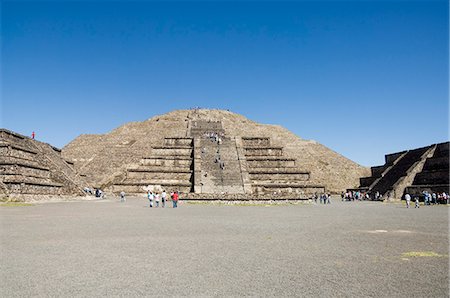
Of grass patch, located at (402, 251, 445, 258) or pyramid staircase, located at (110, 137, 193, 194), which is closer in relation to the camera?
grass patch, located at (402, 251, 445, 258)

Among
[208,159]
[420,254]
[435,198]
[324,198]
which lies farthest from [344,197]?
[420,254]

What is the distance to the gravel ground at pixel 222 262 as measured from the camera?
464 centimetres

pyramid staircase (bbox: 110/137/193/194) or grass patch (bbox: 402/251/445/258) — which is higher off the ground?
pyramid staircase (bbox: 110/137/193/194)

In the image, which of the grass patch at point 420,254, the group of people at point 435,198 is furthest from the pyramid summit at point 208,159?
the grass patch at point 420,254

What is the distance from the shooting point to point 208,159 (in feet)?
110

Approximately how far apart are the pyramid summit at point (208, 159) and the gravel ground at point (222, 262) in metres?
16.2

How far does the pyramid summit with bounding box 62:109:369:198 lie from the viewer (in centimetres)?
2972

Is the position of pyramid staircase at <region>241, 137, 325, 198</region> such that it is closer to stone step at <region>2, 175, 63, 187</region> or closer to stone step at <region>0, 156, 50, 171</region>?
stone step at <region>2, 175, 63, 187</region>

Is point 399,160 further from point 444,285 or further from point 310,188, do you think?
point 444,285

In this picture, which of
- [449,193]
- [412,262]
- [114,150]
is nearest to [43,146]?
[114,150]

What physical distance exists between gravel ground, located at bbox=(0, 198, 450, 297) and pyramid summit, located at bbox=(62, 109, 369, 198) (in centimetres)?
1625

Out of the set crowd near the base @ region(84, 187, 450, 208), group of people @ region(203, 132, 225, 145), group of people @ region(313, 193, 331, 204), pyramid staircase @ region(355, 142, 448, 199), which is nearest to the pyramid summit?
group of people @ region(203, 132, 225, 145)

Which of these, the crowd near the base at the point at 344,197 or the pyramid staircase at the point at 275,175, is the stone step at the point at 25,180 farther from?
the pyramid staircase at the point at 275,175

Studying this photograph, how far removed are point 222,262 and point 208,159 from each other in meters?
27.3
